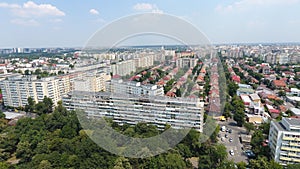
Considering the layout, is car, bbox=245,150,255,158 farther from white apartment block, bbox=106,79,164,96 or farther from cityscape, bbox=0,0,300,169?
white apartment block, bbox=106,79,164,96

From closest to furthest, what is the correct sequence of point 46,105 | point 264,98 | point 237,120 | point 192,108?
point 192,108 < point 237,120 < point 46,105 < point 264,98

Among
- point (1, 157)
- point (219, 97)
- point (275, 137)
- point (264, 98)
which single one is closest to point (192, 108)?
point (219, 97)

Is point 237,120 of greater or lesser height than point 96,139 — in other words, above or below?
below

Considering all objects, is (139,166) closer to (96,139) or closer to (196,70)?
(96,139)

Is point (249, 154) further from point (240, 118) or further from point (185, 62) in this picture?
point (185, 62)

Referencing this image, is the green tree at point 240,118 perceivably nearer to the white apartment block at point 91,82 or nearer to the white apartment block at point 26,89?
the white apartment block at point 91,82

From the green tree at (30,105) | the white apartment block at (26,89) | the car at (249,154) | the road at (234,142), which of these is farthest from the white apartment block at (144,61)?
the green tree at (30,105)
